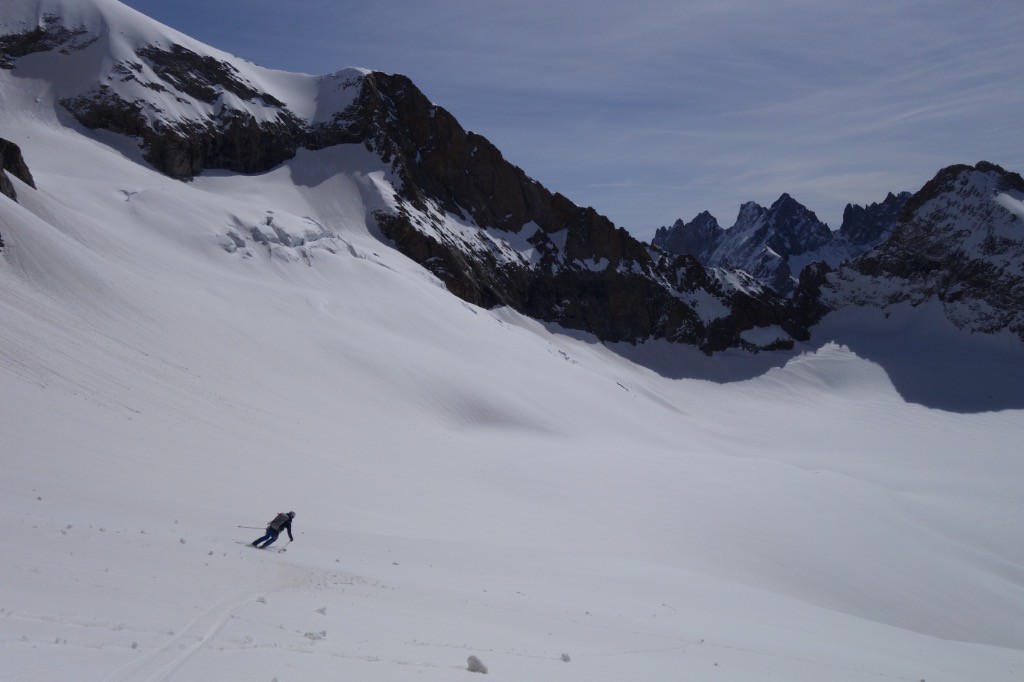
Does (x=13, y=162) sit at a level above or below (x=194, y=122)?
below

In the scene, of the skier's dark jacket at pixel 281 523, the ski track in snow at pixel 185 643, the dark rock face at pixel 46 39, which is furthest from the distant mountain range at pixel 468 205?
the ski track in snow at pixel 185 643

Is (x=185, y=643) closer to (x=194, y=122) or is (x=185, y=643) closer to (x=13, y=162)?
(x=13, y=162)

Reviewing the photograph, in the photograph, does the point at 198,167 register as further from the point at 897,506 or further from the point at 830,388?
the point at 830,388

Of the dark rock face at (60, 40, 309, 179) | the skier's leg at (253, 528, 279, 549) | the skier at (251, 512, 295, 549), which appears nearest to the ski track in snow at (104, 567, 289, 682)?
the skier at (251, 512, 295, 549)

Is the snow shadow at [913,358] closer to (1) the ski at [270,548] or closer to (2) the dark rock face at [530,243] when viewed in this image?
(2) the dark rock face at [530,243]

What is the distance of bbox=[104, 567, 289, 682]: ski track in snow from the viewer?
22.6 ft

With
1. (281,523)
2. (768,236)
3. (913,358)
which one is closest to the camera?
(281,523)

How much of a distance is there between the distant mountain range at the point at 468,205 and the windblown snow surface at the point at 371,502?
497 inches

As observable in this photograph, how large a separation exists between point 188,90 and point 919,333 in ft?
312

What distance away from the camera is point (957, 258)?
101m

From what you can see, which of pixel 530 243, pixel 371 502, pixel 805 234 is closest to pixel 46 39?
pixel 530 243

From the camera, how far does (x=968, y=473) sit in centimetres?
5175

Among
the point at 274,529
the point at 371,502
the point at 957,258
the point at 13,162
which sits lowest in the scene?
the point at 371,502

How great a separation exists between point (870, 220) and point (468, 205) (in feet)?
459
